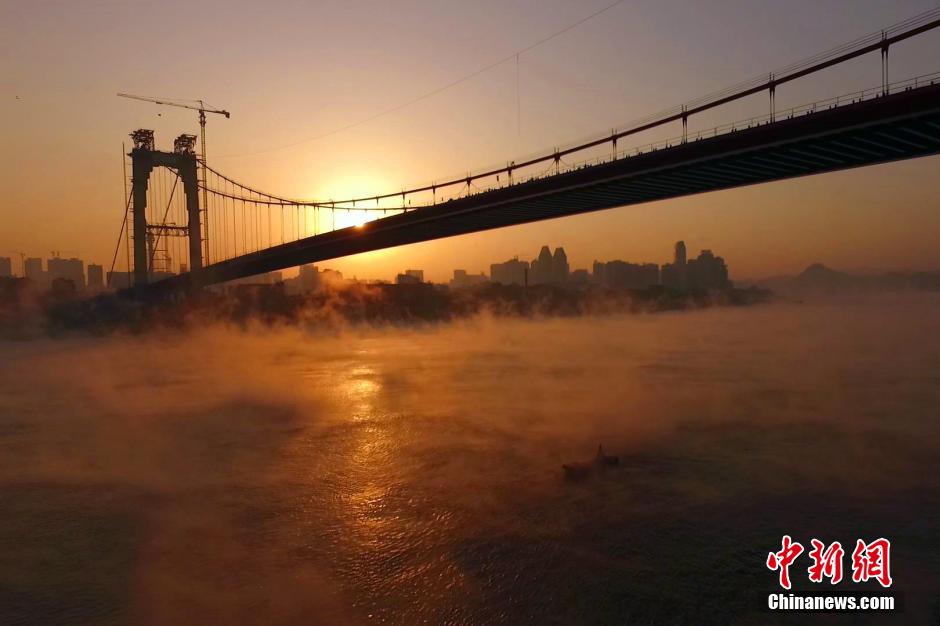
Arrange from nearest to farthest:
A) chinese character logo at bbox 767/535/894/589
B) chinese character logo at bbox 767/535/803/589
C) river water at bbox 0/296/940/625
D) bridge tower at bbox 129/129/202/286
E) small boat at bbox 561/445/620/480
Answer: river water at bbox 0/296/940/625 < chinese character logo at bbox 767/535/803/589 < chinese character logo at bbox 767/535/894/589 < small boat at bbox 561/445/620/480 < bridge tower at bbox 129/129/202/286

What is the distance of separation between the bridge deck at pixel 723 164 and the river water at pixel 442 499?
454 inches

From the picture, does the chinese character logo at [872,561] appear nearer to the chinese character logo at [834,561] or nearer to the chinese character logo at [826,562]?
the chinese character logo at [834,561]

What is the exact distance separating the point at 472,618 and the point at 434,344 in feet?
198

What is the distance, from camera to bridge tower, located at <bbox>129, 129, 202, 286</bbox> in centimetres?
6862

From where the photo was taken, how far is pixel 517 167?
37.1 meters

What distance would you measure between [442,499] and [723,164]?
19519mm

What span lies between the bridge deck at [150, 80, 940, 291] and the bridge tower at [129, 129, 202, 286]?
121 ft

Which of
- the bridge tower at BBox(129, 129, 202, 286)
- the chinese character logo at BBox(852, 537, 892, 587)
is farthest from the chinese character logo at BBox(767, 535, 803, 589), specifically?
the bridge tower at BBox(129, 129, 202, 286)

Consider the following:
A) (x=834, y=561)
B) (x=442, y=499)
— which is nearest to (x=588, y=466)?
(x=442, y=499)

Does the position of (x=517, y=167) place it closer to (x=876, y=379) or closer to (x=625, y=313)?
(x=876, y=379)

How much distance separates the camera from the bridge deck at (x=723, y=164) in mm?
20017

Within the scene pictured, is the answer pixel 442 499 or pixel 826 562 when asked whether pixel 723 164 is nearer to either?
pixel 826 562

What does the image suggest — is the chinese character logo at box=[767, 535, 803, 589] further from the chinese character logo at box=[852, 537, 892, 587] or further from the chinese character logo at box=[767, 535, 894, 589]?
the chinese character logo at box=[852, 537, 892, 587]

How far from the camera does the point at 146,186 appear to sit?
2751 inches
